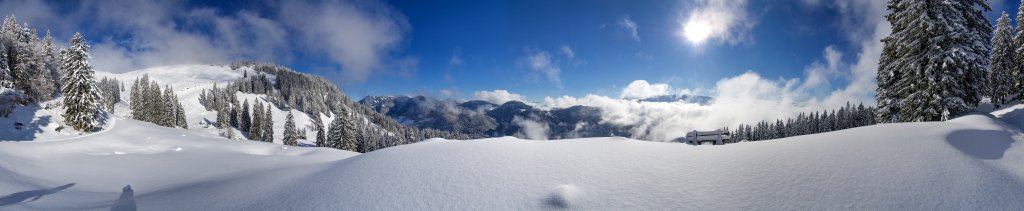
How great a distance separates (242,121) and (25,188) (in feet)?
417

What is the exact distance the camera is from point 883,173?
4.83m

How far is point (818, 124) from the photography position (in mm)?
103000

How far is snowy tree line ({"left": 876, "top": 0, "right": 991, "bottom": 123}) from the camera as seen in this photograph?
1569 centimetres

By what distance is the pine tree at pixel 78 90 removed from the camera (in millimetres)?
35156

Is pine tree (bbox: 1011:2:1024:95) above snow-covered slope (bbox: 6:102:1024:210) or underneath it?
above

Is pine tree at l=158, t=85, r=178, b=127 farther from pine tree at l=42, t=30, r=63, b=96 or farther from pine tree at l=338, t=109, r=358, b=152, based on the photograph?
pine tree at l=338, t=109, r=358, b=152

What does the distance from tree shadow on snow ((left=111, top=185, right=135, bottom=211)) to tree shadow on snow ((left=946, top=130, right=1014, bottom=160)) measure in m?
14.5

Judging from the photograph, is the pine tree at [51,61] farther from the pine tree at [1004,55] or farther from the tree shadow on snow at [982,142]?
the pine tree at [1004,55]

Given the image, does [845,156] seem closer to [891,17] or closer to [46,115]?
[891,17]

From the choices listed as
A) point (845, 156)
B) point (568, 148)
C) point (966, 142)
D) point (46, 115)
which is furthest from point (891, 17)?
point (46, 115)

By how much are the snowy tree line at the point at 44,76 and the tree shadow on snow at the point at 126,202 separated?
38.6 meters

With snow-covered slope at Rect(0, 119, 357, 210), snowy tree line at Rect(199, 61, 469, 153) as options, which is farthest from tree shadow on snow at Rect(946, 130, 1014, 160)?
snowy tree line at Rect(199, 61, 469, 153)

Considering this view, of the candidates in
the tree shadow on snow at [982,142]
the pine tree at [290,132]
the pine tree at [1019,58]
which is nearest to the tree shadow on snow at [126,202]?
the tree shadow on snow at [982,142]

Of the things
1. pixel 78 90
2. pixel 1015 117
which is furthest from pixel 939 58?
pixel 78 90
